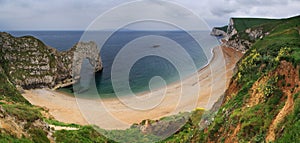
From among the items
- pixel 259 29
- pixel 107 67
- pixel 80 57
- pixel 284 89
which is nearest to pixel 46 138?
pixel 284 89

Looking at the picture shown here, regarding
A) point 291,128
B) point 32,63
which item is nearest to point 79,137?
point 291,128

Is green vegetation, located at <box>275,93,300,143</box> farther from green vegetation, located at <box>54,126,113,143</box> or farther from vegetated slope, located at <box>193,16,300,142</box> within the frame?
green vegetation, located at <box>54,126,113,143</box>

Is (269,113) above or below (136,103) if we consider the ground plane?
above

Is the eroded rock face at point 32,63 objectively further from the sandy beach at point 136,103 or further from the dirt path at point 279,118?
the dirt path at point 279,118

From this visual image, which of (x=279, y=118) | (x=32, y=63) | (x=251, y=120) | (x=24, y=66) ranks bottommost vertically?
(x=24, y=66)

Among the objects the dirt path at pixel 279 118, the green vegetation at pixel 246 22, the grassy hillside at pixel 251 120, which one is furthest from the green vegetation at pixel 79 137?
the green vegetation at pixel 246 22

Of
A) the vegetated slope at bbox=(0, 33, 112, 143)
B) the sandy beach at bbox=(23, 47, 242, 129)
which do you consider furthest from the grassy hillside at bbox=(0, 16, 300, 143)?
the sandy beach at bbox=(23, 47, 242, 129)

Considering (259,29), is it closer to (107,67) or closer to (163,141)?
(107,67)

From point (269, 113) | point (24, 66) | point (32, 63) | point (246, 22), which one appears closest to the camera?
point (269, 113)

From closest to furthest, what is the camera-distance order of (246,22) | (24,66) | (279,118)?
(279,118), (24,66), (246,22)

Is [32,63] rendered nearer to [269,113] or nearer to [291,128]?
[269,113]
